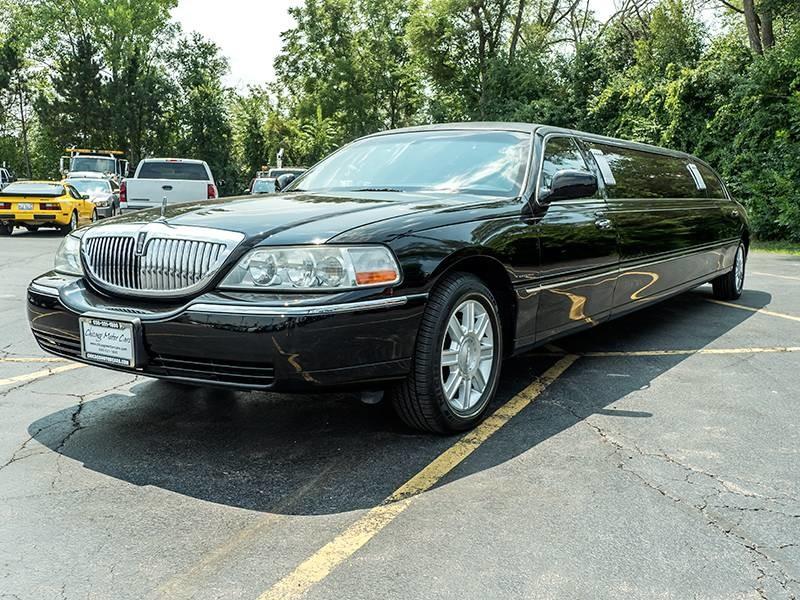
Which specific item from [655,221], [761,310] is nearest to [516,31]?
[761,310]

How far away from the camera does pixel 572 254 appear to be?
4.60 metres

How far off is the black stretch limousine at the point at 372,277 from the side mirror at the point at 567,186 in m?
0.01

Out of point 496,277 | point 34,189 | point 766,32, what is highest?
point 766,32

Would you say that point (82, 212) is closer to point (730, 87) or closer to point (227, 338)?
point (730, 87)

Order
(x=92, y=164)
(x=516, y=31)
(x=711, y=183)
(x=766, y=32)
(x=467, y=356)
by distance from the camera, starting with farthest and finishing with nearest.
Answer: (x=92, y=164) < (x=516, y=31) < (x=766, y=32) < (x=711, y=183) < (x=467, y=356)

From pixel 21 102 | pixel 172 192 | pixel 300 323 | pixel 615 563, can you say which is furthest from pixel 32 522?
A: pixel 21 102

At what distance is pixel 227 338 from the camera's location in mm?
3164

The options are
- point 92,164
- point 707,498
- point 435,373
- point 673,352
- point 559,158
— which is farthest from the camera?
point 92,164

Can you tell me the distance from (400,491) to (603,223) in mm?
2618

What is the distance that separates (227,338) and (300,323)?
317mm

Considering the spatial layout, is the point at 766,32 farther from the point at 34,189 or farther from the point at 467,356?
the point at 467,356

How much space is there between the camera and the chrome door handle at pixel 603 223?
493 centimetres

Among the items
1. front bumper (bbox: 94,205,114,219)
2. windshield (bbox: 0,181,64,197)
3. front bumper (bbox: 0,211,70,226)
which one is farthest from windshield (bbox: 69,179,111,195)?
front bumper (bbox: 0,211,70,226)

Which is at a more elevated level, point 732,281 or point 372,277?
point 372,277
